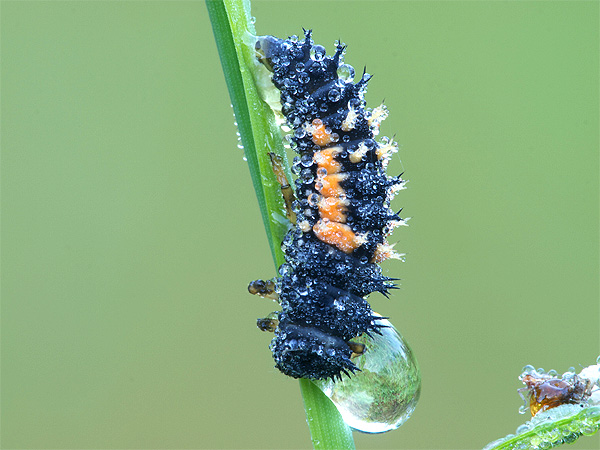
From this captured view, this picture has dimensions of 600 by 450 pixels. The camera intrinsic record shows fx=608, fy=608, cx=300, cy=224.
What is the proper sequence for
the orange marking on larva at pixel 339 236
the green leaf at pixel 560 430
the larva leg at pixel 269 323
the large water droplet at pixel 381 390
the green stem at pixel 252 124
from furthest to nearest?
1. the larva leg at pixel 269 323
2. the orange marking on larva at pixel 339 236
3. the large water droplet at pixel 381 390
4. the green stem at pixel 252 124
5. the green leaf at pixel 560 430

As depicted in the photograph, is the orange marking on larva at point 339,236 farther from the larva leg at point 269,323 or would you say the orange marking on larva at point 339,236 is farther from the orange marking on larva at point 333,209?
the larva leg at point 269,323

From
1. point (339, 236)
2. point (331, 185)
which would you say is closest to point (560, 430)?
point (339, 236)

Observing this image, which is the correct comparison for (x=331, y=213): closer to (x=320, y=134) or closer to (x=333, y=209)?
(x=333, y=209)

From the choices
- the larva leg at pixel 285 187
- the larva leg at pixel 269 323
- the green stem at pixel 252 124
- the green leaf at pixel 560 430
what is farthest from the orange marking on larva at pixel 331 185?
the green leaf at pixel 560 430

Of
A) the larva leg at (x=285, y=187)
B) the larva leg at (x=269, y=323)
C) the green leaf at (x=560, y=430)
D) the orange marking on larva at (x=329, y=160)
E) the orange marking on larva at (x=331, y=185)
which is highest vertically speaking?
the orange marking on larva at (x=329, y=160)

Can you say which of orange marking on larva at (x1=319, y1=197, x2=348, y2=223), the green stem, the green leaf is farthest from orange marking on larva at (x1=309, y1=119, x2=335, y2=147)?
the green leaf

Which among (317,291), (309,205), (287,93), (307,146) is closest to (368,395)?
(317,291)

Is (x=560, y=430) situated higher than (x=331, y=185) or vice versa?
(x=331, y=185)

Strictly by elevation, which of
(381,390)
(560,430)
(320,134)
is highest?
(320,134)
